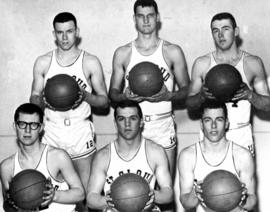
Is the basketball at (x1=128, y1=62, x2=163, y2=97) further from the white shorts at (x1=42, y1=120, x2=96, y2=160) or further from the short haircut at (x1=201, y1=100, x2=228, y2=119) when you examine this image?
the white shorts at (x1=42, y1=120, x2=96, y2=160)

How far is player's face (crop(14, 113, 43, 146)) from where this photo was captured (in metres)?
5.48

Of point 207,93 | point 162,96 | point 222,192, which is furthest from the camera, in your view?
point 162,96

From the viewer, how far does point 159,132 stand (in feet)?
19.9

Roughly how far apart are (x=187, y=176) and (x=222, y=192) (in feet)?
1.81

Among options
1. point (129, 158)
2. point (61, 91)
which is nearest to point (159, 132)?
point (129, 158)

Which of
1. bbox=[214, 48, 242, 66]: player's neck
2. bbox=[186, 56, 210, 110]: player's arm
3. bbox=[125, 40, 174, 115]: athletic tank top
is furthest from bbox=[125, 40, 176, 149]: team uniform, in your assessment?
bbox=[214, 48, 242, 66]: player's neck

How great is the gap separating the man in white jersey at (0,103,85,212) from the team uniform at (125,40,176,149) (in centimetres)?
84

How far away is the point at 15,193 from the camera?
5.05 metres

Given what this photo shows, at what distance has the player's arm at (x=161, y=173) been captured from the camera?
17.7ft

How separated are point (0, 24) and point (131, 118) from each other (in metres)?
2.15

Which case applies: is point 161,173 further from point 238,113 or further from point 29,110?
point 29,110

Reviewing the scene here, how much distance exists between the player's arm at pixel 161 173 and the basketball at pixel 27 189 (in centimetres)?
88

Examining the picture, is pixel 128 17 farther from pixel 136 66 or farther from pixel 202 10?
pixel 136 66

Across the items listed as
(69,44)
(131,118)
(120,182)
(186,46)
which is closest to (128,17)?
(186,46)
